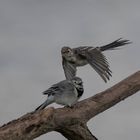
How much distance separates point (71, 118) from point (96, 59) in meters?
1.15

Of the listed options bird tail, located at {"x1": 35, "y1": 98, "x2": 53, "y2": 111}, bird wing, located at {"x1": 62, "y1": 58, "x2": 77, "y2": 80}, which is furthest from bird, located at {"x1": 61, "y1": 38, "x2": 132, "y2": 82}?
bird tail, located at {"x1": 35, "y1": 98, "x2": 53, "y2": 111}

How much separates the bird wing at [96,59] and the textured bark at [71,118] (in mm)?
213

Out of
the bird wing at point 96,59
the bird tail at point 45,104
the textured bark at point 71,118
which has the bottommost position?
the textured bark at point 71,118

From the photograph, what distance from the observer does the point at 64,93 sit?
4773mm

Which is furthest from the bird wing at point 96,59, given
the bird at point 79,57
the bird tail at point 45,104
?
the bird tail at point 45,104

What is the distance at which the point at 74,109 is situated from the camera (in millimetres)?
4863

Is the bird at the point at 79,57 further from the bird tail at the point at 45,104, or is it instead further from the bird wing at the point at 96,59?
the bird tail at the point at 45,104

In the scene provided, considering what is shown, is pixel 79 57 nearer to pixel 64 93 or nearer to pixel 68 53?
pixel 68 53

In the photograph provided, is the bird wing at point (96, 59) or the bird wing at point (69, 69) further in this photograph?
the bird wing at point (69, 69)

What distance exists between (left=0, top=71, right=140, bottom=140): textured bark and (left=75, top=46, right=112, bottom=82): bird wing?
21 cm

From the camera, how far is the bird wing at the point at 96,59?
5.45 m

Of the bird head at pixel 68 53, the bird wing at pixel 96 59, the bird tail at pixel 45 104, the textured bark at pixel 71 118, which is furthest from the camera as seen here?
the bird head at pixel 68 53

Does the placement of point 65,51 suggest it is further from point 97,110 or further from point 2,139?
point 2,139

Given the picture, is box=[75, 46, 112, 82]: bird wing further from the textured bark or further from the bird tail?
the bird tail
